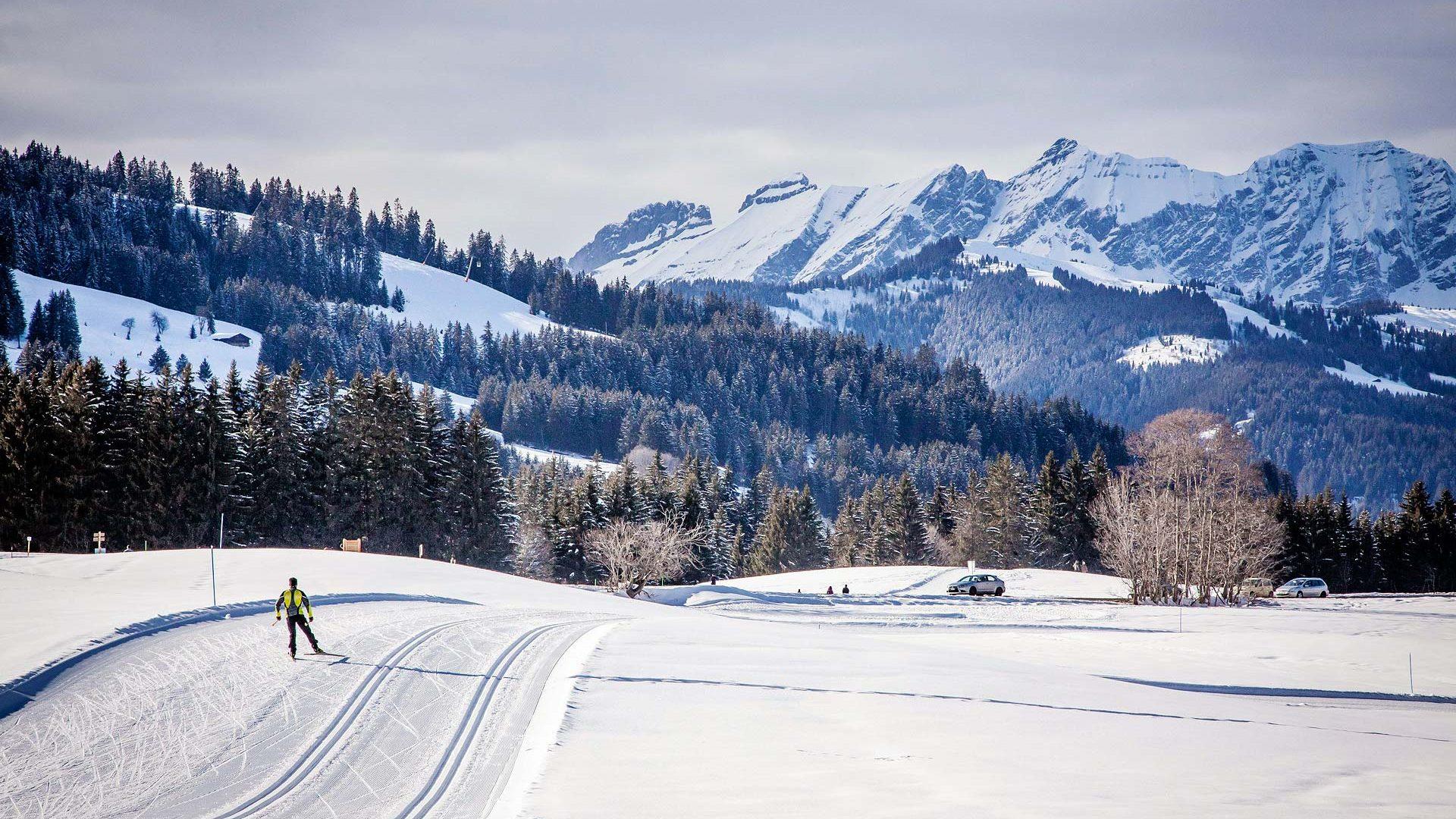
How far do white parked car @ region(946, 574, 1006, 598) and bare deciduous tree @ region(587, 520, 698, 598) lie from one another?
1798 centimetres

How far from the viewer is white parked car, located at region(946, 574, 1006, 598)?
6719cm

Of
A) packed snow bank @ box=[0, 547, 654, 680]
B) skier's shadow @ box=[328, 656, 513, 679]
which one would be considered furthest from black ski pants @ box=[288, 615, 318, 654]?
packed snow bank @ box=[0, 547, 654, 680]

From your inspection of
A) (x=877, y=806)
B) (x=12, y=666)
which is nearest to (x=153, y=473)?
(x=12, y=666)

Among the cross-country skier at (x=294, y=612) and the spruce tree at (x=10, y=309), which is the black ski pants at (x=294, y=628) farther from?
the spruce tree at (x=10, y=309)

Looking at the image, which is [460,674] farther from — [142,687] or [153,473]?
[153,473]

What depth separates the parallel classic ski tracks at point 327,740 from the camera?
14.4 meters

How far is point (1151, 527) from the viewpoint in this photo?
57000 millimetres

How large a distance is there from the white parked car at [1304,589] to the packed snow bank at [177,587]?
42.2m

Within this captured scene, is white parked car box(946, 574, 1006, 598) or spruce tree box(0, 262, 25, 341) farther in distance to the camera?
spruce tree box(0, 262, 25, 341)

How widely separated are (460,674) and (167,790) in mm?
7990

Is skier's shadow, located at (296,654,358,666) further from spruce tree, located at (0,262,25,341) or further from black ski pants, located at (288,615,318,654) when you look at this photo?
spruce tree, located at (0,262,25,341)

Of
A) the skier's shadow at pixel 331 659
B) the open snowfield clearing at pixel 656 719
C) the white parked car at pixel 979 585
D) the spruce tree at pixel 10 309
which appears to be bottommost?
the white parked car at pixel 979 585

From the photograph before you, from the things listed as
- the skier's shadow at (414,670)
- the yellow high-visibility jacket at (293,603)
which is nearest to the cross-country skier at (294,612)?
the yellow high-visibility jacket at (293,603)

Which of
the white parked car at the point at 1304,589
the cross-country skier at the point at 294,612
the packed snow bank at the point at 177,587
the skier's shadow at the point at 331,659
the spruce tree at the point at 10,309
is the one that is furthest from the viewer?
the spruce tree at the point at 10,309
